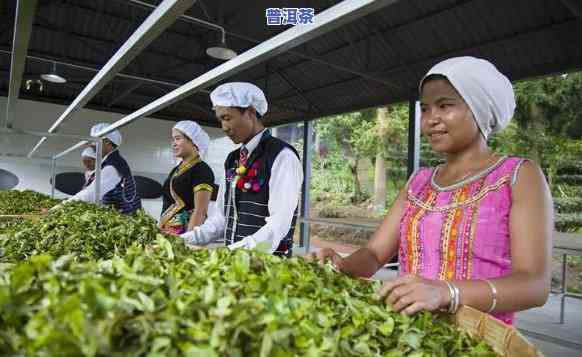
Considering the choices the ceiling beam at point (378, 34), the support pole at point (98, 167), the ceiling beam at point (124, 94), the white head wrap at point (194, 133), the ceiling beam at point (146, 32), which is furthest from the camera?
the ceiling beam at point (124, 94)

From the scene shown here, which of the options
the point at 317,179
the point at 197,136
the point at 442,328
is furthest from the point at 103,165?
the point at 317,179

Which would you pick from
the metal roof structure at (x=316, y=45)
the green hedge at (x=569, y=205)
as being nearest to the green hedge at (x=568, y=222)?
the green hedge at (x=569, y=205)

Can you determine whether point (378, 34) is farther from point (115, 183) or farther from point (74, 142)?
point (74, 142)

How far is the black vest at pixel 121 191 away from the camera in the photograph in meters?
3.36

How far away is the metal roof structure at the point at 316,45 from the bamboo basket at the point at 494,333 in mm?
2772

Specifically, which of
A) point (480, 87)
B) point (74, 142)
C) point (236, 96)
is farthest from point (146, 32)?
point (74, 142)

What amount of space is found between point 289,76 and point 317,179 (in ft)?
22.6

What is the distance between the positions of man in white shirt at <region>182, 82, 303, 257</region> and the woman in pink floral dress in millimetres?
598

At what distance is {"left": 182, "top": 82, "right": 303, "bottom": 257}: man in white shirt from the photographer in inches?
73.9

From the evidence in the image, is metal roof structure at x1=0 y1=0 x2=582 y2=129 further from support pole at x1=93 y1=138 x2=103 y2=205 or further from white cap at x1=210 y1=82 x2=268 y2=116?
white cap at x1=210 y1=82 x2=268 y2=116

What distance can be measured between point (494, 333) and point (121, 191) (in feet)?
10.4

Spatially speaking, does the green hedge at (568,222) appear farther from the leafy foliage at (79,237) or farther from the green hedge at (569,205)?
the leafy foliage at (79,237)

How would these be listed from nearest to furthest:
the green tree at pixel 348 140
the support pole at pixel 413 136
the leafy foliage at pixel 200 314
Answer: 1. the leafy foliage at pixel 200 314
2. the support pole at pixel 413 136
3. the green tree at pixel 348 140

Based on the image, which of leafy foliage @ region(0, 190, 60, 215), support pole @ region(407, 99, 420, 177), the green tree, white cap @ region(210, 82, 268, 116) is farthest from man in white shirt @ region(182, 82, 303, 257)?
the green tree
